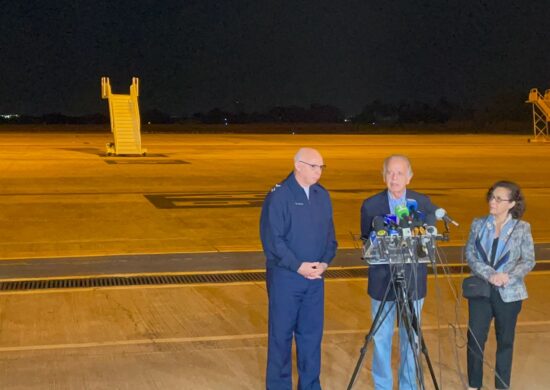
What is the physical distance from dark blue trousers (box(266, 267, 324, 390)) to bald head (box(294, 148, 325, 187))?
60 centimetres

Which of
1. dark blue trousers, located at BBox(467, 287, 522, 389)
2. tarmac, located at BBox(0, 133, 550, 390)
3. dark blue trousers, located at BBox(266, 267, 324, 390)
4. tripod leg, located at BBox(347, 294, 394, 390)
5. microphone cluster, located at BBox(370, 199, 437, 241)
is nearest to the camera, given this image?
microphone cluster, located at BBox(370, 199, 437, 241)

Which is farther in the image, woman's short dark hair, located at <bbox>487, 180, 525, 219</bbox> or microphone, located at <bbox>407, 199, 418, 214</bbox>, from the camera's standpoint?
woman's short dark hair, located at <bbox>487, 180, 525, 219</bbox>

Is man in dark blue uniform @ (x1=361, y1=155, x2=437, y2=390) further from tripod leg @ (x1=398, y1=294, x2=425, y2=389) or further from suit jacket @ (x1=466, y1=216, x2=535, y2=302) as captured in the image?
suit jacket @ (x1=466, y1=216, x2=535, y2=302)

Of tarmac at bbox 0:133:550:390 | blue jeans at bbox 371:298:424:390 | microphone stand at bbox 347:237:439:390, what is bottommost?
tarmac at bbox 0:133:550:390

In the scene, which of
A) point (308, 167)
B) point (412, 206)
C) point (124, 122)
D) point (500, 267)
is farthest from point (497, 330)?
point (124, 122)

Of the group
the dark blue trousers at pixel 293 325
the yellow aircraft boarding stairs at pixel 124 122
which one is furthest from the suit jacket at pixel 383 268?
the yellow aircraft boarding stairs at pixel 124 122

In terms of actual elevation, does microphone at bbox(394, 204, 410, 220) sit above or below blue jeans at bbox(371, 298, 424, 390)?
above

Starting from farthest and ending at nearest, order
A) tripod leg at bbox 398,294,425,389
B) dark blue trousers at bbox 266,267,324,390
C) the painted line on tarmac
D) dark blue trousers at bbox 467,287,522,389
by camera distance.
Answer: the painted line on tarmac, dark blue trousers at bbox 467,287,522,389, dark blue trousers at bbox 266,267,324,390, tripod leg at bbox 398,294,425,389

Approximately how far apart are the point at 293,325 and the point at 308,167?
1035 millimetres

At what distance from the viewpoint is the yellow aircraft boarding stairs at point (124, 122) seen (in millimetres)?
33031

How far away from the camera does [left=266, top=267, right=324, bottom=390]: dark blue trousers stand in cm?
482

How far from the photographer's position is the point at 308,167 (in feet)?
15.6

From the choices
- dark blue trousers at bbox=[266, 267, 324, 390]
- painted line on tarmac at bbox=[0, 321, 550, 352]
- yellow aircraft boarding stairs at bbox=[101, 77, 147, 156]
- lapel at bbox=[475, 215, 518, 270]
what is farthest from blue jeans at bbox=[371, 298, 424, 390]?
yellow aircraft boarding stairs at bbox=[101, 77, 147, 156]

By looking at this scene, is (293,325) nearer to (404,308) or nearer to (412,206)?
(404,308)
